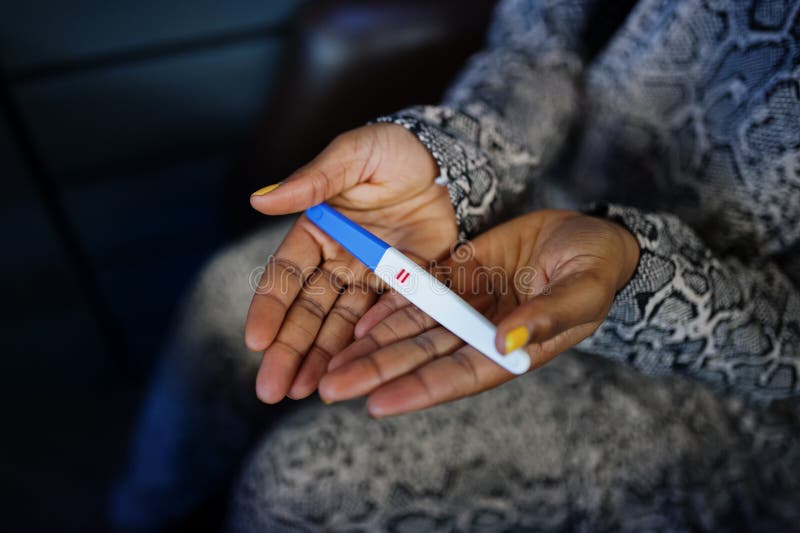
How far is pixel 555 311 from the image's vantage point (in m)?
0.31

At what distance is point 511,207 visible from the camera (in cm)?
53

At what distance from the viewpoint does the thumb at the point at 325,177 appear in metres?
0.38

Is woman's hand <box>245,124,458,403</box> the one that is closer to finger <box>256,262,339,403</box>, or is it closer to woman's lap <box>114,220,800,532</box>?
finger <box>256,262,339,403</box>

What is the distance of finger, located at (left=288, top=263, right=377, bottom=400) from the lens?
35 centimetres

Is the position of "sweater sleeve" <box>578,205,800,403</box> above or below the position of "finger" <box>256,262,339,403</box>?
below

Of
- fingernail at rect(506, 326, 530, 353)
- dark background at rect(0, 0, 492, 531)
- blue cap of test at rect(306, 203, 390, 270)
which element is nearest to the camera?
fingernail at rect(506, 326, 530, 353)

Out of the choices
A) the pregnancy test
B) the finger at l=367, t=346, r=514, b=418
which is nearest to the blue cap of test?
the pregnancy test

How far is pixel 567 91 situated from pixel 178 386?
52 cm

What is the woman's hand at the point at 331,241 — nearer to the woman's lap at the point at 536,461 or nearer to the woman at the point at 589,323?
the woman at the point at 589,323

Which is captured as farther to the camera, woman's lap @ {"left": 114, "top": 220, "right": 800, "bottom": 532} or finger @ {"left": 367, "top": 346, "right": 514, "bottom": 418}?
woman's lap @ {"left": 114, "top": 220, "right": 800, "bottom": 532}

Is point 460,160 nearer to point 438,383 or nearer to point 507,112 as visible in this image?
point 507,112

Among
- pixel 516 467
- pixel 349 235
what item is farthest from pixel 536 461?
pixel 349 235

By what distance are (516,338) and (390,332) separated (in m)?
0.10

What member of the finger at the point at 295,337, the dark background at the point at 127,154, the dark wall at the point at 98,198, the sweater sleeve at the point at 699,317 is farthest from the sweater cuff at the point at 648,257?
the dark wall at the point at 98,198
